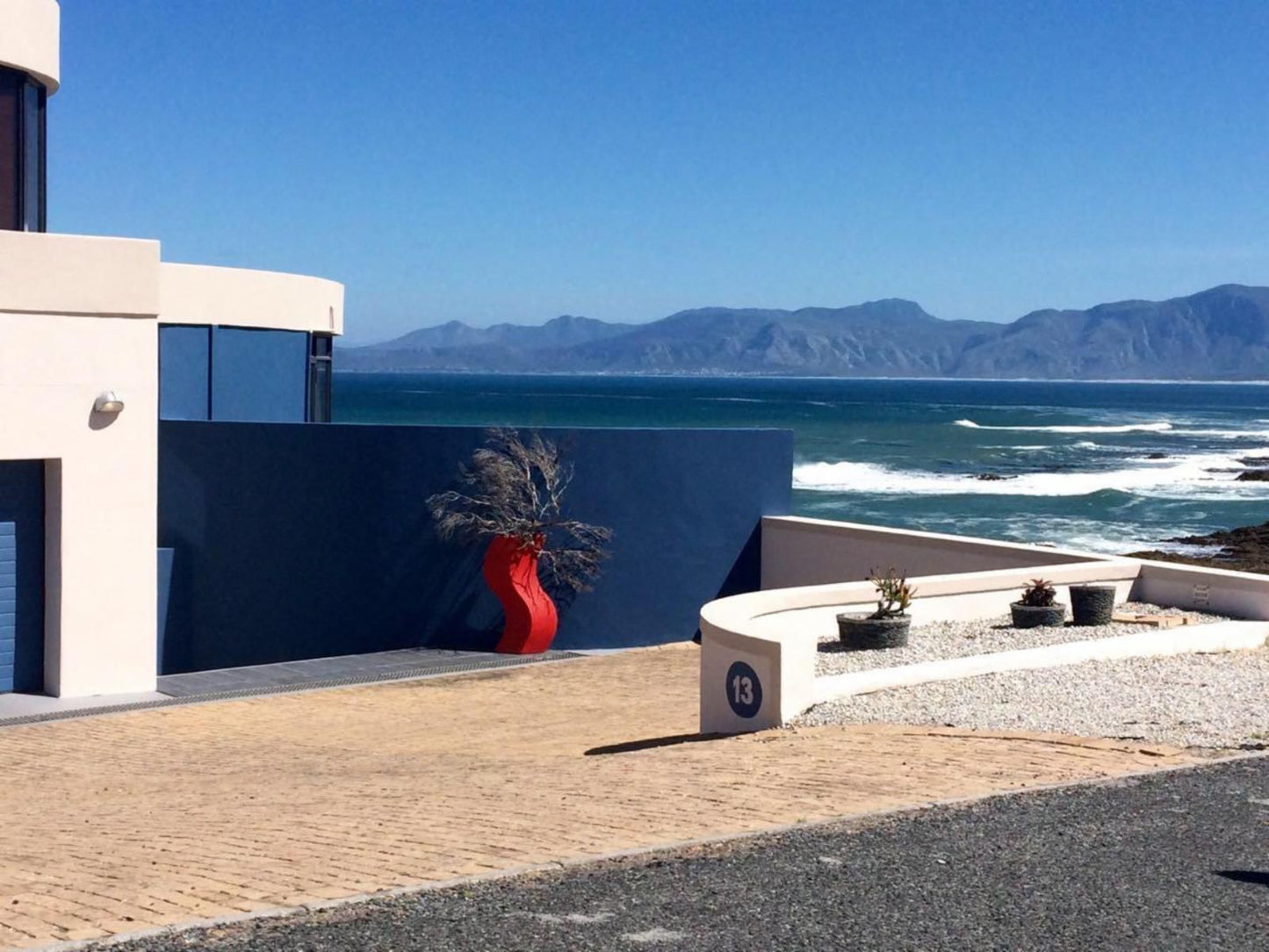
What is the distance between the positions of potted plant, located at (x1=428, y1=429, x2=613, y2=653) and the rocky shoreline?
15.6 meters

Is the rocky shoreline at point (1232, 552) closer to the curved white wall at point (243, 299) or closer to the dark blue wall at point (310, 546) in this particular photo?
the curved white wall at point (243, 299)

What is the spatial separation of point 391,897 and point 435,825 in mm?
Answer: 1465

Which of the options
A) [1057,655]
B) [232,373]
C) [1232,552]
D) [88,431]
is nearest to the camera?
[1057,655]

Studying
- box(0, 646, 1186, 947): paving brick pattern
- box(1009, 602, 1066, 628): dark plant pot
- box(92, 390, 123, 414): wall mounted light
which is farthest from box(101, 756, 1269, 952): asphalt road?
box(92, 390, 123, 414): wall mounted light

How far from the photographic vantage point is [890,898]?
669cm

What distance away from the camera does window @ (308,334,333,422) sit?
891 inches

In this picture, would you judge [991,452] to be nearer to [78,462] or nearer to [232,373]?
[232,373]

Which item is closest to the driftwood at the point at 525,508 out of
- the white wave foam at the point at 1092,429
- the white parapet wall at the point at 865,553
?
the white parapet wall at the point at 865,553

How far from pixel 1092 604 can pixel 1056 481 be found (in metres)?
46.8

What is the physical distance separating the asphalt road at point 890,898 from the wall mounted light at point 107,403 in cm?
929

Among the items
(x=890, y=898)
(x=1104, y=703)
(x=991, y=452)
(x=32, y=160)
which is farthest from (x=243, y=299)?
(x=991, y=452)

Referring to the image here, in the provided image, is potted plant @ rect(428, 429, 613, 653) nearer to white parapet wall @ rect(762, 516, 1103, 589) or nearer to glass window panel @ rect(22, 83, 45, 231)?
white parapet wall @ rect(762, 516, 1103, 589)

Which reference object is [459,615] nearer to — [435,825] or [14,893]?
[435,825]

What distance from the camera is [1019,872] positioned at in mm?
7062
